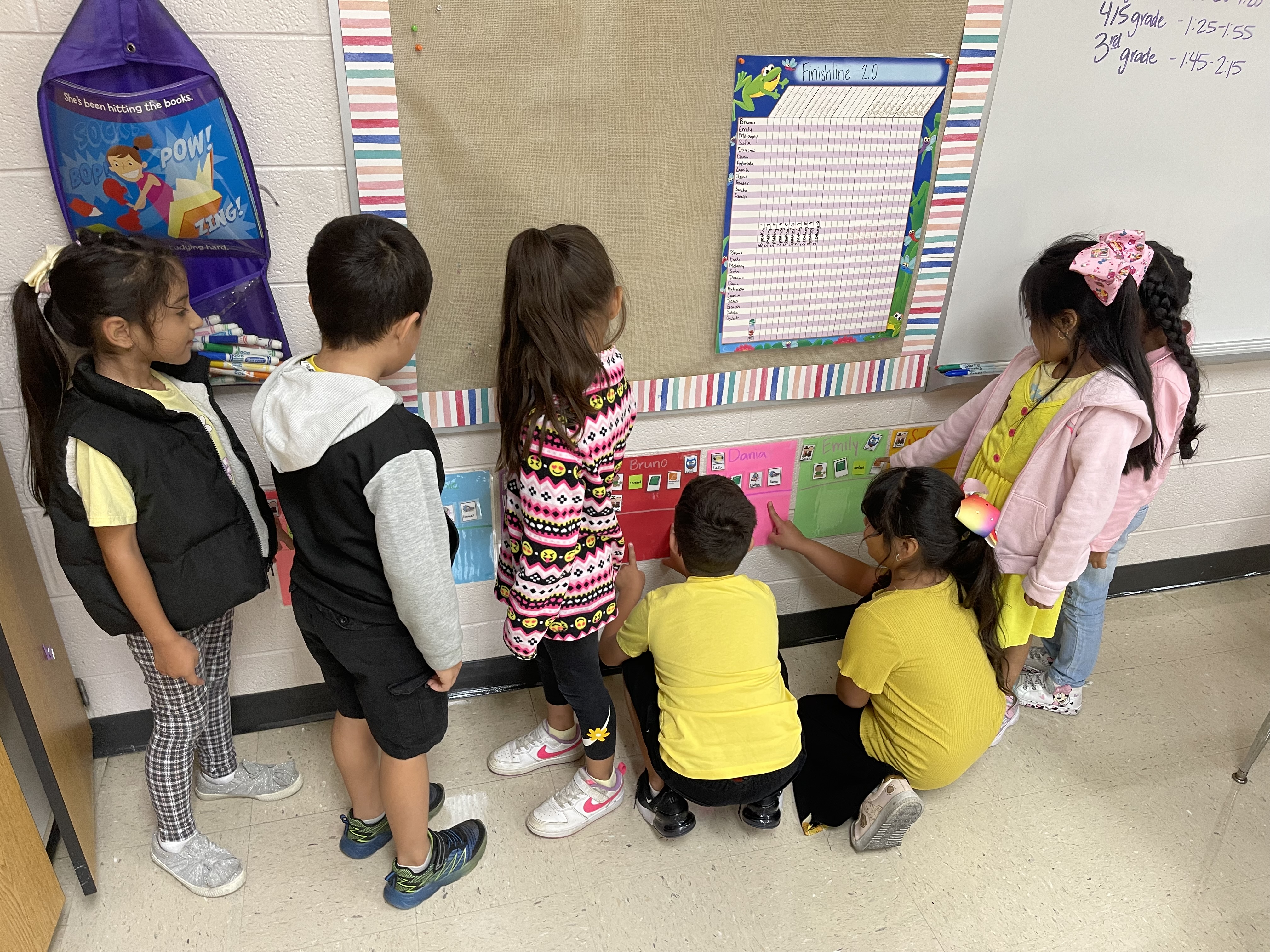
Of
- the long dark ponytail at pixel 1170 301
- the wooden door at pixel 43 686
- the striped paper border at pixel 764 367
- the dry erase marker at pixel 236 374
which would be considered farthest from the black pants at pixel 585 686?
the long dark ponytail at pixel 1170 301

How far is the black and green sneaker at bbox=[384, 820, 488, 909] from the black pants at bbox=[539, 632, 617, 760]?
0.28 metres

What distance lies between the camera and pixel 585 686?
1.65 m

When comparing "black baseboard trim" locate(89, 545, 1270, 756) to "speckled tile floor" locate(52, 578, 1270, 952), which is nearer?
"speckled tile floor" locate(52, 578, 1270, 952)

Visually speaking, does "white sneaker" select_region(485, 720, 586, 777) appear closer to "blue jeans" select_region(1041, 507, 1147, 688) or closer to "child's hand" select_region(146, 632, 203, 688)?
"child's hand" select_region(146, 632, 203, 688)

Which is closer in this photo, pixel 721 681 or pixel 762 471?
pixel 721 681

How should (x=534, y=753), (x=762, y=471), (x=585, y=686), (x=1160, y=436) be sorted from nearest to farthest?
(x=585, y=686) < (x=1160, y=436) < (x=534, y=753) < (x=762, y=471)

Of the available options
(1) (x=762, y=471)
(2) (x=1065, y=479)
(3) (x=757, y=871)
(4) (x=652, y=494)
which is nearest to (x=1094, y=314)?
(2) (x=1065, y=479)

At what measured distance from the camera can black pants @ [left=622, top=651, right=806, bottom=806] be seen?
5.23ft

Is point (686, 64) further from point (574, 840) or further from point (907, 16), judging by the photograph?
point (574, 840)

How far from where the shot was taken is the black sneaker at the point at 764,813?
5.53 ft

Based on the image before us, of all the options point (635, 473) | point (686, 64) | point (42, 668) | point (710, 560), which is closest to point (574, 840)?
point (710, 560)

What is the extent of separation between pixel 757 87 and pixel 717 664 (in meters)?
1.07

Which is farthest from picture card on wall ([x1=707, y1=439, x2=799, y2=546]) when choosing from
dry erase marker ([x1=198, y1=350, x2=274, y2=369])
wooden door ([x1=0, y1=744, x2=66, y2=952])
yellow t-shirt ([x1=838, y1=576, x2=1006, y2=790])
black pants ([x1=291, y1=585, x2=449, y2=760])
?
wooden door ([x1=0, y1=744, x2=66, y2=952])

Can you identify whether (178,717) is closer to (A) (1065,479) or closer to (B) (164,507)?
(B) (164,507)
